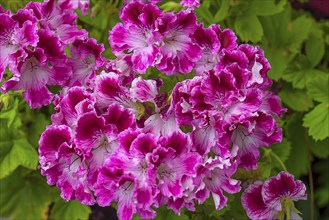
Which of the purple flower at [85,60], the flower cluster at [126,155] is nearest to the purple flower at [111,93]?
the flower cluster at [126,155]

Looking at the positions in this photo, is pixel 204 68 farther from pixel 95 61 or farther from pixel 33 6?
pixel 33 6

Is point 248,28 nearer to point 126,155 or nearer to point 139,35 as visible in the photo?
point 139,35

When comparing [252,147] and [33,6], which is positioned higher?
[33,6]

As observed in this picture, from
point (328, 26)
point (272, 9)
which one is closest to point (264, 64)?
point (272, 9)

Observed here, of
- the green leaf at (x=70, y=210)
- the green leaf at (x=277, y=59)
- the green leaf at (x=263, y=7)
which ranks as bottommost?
the green leaf at (x=70, y=210)

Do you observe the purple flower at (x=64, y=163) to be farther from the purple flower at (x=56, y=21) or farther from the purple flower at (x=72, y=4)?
the purple flower at (x=72, y=4)

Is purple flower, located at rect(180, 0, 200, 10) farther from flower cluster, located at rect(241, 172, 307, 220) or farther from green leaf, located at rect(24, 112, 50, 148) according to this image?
green leaf, located at rect(24, 112, 50, 148)

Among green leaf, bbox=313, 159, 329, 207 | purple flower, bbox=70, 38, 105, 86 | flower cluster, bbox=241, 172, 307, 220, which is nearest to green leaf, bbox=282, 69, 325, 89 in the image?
green leaf, bbox=313, 159, 329, 207
